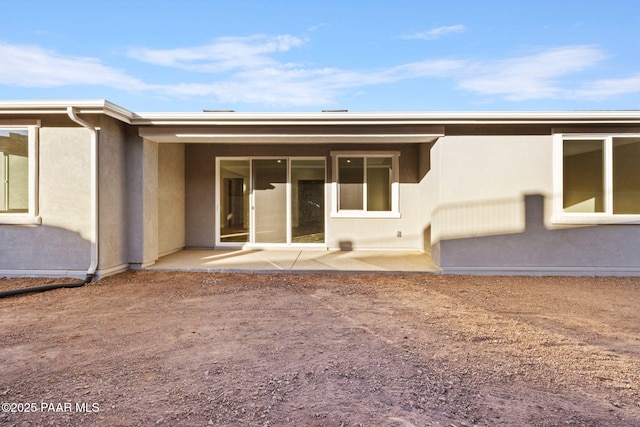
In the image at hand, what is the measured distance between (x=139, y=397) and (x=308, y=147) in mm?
7188

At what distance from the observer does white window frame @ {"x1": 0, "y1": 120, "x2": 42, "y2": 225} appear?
19.1ft

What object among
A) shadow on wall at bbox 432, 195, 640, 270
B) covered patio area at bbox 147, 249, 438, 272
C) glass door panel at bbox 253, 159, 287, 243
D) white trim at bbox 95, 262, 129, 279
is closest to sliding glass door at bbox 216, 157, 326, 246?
glass door panel at bbox 253, 159, 287, 243

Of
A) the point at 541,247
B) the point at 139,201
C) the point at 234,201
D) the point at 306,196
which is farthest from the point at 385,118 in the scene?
the point at 139,201

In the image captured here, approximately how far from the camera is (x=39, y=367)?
108 inches

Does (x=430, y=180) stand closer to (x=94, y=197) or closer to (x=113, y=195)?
(x=113, y=195)

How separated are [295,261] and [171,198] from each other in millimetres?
3354

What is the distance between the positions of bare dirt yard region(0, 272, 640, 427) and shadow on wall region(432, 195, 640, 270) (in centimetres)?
114

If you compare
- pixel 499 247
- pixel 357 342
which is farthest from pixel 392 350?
pixel 499 247

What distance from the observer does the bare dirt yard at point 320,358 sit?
2.15 metres

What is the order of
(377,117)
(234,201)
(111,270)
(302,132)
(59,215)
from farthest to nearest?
(234,201) → (302,132) → (377,117) → (111,270) → (59,215)

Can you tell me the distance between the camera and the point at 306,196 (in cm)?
888

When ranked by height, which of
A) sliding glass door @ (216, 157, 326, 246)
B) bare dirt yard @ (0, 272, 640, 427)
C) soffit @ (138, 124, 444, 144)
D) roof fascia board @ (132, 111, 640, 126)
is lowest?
bare dirt yard @ (0, 272, 640, 427)

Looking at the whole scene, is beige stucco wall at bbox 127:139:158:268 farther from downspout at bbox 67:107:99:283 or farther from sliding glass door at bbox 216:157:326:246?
sliding glass door at bbox 216:157:326:246

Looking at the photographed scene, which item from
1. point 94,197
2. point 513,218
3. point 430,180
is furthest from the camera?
point 430,180
